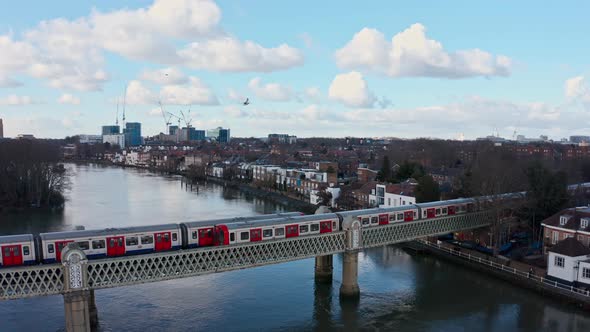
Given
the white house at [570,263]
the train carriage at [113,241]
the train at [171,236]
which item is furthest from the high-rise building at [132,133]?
the white house at [570,263]

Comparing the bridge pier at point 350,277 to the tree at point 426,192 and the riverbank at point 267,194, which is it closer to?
the tree at point 426,192

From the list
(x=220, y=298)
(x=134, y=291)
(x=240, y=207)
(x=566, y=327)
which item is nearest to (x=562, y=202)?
(x=566, y=327)

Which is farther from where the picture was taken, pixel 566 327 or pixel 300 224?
pixel 300 224

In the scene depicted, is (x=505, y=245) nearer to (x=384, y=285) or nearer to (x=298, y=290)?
(x=384, y=285)

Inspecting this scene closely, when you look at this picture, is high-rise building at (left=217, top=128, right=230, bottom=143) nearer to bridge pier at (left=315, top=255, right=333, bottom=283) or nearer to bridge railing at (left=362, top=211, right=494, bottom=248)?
bridge railing at (left=362, top=211, right=494, bottom=248)

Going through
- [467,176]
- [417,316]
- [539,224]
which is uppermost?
[467,176]
